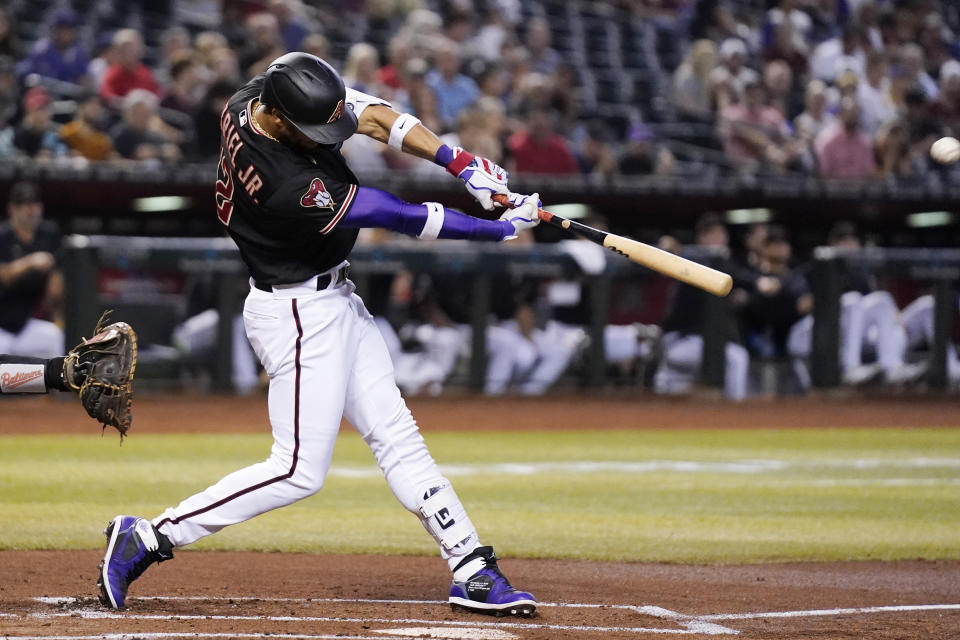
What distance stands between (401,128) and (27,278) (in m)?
7.11

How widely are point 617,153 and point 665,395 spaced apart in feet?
9.50

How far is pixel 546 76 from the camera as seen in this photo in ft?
49.3

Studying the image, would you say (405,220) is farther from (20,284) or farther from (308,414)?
(20,284)

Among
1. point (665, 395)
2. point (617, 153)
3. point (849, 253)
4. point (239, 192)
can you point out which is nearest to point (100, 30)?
point (617, 153)

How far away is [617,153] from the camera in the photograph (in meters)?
14.2

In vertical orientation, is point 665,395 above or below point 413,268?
below

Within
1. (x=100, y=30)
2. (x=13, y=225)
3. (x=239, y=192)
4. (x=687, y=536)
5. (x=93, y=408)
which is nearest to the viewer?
(x=239, y=192)

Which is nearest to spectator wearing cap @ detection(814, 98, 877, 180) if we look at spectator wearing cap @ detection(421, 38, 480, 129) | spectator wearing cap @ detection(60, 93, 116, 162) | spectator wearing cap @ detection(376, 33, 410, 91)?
spectator wearing cap @ detection(421, 38, 480, 129)

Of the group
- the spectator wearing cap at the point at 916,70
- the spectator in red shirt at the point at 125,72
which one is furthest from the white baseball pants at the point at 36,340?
the spectator wearing cap at the point at 916,70

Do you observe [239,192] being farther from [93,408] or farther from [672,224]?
[672,224]

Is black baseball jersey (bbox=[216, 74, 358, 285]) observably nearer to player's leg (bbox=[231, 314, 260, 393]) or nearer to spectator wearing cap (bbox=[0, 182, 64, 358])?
spectator wearing cap (bbox=[0, 182, 64, 358])

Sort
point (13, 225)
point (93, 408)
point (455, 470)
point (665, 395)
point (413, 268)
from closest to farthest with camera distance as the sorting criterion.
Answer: point (93, 408) < point (455, 470) < point (13, 225) < point (413, 268) < point (665, 395)

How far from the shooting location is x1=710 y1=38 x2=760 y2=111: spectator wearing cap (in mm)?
14922

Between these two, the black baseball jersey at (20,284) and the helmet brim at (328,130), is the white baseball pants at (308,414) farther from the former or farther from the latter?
the black baseball jersey at (20,284)
